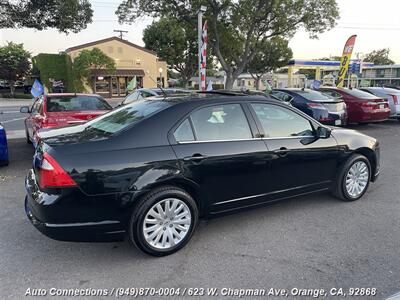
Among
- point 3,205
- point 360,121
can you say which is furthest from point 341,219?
point 360,121

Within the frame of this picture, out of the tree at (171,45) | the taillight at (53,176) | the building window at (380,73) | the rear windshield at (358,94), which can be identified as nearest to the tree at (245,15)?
the rear windshield at (358,94)

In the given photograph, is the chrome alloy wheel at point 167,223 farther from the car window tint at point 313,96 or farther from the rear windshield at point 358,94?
the rear windshield at point 358,94

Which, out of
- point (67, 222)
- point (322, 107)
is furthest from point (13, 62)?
point (67, 222)

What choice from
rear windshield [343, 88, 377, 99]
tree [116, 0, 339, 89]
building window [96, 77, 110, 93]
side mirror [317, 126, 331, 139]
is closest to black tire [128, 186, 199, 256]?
side mirror [317, 126, 331, 139]

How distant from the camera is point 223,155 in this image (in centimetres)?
336

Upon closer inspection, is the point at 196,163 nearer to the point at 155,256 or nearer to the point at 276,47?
the point at 155,256

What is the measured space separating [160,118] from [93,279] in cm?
158

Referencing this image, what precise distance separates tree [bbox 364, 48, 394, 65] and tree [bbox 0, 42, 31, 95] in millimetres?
90119

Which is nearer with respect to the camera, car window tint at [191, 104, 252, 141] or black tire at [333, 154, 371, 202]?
car window tint at [191, 104, 252, 141]

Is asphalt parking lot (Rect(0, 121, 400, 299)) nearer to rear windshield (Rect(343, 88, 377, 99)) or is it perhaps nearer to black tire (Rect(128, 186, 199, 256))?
black tire (Rect(128, 186, 199, 256))

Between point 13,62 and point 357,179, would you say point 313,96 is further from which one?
point 13,62

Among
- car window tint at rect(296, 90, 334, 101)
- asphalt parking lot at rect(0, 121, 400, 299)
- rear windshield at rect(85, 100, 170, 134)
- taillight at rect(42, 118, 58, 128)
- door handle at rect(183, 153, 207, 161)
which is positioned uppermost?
car window tint at rect(296, 90, 334, 101)

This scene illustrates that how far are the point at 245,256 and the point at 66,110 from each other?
16.1 ft

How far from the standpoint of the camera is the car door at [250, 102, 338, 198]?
3742 mm
